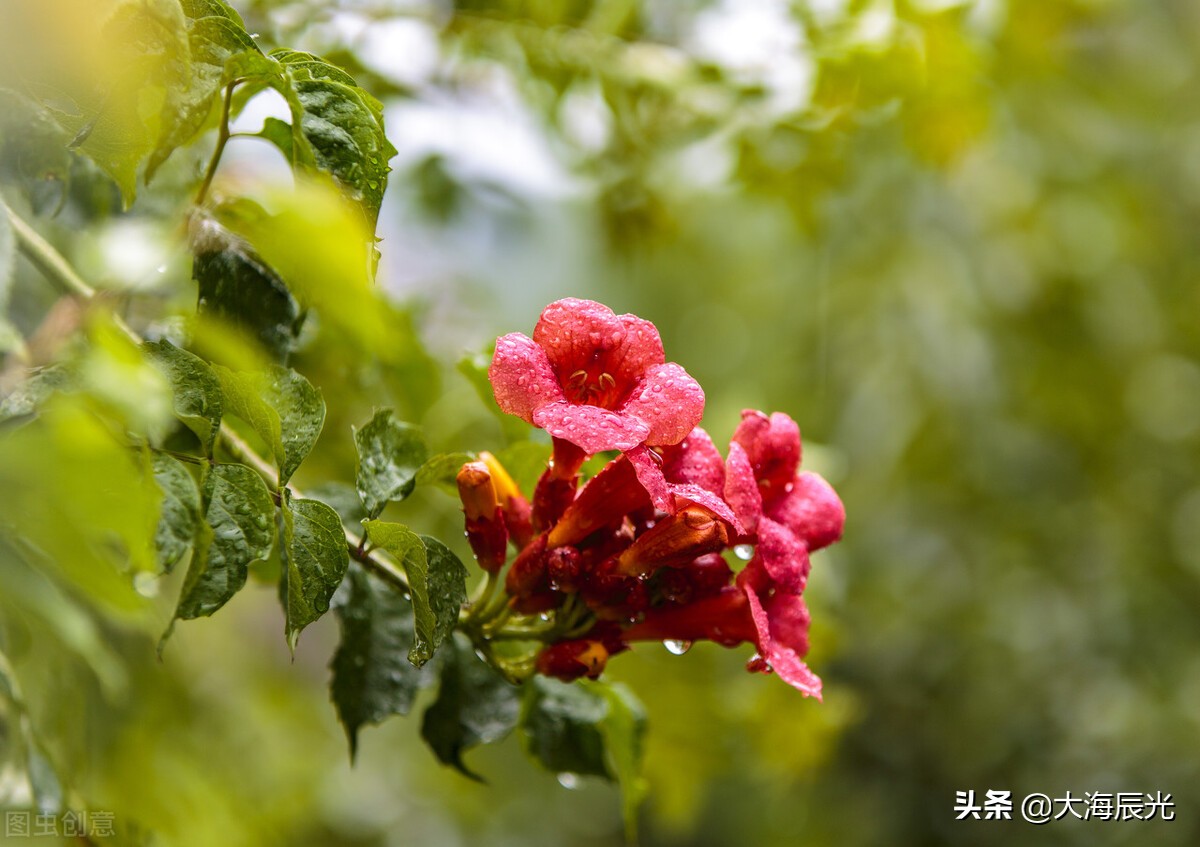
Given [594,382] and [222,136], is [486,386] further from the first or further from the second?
[222,136]

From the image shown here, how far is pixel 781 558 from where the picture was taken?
2.17 ft

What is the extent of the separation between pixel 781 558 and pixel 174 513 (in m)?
0.35

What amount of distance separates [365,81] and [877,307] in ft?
4.91

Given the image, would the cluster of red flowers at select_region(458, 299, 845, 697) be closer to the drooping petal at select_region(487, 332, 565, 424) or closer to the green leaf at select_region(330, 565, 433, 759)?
the drooping petal at select_region(487, 332, 565, 424)

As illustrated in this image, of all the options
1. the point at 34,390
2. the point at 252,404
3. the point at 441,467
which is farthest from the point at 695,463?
the point at 34,390

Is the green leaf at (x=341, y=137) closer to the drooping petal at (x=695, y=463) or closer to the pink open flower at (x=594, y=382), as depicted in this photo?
the pink open flower at (x=594, y=382)

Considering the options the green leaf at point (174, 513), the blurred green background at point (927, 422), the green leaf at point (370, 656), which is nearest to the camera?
the green leaf at point (174, 513)

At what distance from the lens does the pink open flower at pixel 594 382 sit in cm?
60

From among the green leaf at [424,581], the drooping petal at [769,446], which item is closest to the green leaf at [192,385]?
the green leaf at [424,581]

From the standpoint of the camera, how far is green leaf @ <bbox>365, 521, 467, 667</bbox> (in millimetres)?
598

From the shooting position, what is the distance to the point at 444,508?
1.24 m

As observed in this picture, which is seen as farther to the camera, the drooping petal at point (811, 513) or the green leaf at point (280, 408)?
the drooping petal at point (811, 513)

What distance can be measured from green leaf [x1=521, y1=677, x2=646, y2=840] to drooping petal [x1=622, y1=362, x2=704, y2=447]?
0.91 ft

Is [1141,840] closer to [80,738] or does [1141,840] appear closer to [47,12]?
[80,738]
